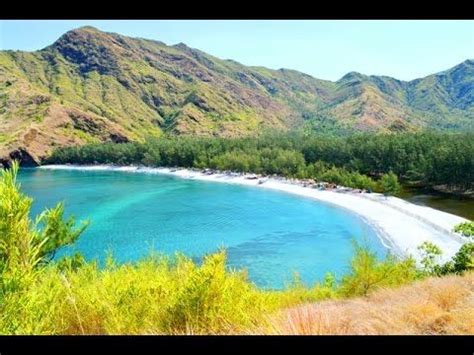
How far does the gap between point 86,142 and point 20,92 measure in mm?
11158

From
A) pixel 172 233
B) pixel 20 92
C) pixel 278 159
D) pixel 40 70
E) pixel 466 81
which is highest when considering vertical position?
pixel 466 81

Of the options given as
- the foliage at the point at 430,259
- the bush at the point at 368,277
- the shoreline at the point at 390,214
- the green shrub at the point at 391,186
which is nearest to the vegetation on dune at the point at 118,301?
the bush at the point at 368,277

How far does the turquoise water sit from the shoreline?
686mm

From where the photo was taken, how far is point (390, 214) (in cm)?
2261

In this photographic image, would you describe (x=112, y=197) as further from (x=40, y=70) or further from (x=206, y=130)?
(x=40, y=70)

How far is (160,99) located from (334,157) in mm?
48301

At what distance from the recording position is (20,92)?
182 feet

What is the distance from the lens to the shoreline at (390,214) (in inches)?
690

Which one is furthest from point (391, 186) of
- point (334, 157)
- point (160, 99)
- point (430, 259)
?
point (160, 99)

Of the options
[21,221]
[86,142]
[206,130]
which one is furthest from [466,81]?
[21,221]

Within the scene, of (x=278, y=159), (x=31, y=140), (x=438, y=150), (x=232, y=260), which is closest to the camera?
(x=232, y=260)

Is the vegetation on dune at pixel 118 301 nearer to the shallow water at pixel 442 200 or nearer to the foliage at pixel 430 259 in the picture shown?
the foliage at pixel 430 259

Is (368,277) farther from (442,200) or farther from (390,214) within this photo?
(442,200)

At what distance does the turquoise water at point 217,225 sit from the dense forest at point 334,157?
160 inches
